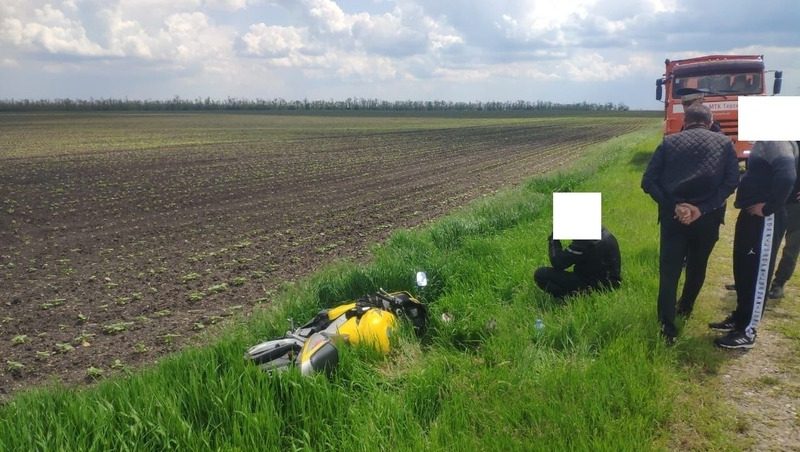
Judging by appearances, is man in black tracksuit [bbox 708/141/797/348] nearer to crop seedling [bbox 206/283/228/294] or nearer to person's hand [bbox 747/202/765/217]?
person's hand [bbox 747/202/765/217]

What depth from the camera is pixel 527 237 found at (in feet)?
25.8

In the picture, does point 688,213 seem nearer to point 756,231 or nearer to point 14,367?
point 756,231

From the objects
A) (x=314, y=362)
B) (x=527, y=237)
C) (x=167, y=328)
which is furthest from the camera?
(x=527, y=237)

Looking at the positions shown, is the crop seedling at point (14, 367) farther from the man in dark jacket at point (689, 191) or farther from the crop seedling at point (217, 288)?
the man in dark jacket at point (689, 191)

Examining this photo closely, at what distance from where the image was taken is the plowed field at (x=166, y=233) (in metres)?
6.18

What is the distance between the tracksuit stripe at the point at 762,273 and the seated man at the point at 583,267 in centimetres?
113

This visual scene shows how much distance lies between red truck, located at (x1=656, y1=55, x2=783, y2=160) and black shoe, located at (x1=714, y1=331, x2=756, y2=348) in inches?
488

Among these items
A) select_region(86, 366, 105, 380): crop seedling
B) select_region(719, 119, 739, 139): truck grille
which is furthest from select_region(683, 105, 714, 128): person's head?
select_region(719, 119, 739, 139): truck grille

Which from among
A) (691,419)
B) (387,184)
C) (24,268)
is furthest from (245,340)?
(387,184)

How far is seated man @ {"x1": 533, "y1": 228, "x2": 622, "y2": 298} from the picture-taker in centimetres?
495

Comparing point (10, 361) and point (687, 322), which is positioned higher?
point (687, 322)

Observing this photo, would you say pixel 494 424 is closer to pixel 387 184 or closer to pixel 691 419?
pixel 691 419

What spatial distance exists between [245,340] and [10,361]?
2680 mm

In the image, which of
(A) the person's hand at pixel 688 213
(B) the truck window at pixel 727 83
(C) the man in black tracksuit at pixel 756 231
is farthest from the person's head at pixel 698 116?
(B) the truck window at pixel 727 83
